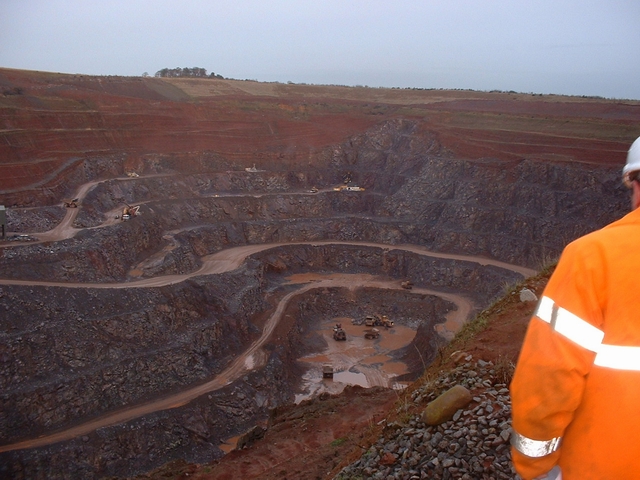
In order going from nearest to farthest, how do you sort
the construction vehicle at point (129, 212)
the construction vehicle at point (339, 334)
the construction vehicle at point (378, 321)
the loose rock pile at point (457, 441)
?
1. the loose rock pile at point (457, 441)
2. the construction vehicle at point (339, 334)
3. the construction vehicle at point (378, 321)
4. the construction vehicle at point (129, 212)

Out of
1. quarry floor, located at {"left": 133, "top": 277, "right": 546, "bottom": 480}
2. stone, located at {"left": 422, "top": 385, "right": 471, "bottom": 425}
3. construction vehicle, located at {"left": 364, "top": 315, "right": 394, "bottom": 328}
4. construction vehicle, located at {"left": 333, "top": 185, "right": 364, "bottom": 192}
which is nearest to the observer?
stone, located at {"left": 422, "top": 385, "right": 471, "bottom": 425}

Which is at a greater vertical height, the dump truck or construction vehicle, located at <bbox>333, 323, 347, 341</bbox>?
the dump truck

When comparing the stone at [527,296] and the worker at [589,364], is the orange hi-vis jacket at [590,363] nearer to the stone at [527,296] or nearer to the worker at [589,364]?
the worker at [589,364]

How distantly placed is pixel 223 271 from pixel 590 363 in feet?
131

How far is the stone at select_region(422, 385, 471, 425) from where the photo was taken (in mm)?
7637

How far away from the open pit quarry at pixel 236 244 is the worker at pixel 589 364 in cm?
1239

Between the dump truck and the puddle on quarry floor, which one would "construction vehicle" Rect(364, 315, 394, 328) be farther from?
the dump truck

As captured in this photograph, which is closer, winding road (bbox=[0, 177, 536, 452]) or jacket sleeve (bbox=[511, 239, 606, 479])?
jacket sleeve (bbox=[511, 239, 606, 479])

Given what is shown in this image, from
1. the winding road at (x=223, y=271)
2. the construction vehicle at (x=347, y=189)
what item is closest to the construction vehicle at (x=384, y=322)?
the winding road at (x=223, y=271)

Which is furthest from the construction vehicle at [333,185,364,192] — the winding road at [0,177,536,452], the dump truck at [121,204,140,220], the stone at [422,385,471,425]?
the stone at [422,385,471,425]

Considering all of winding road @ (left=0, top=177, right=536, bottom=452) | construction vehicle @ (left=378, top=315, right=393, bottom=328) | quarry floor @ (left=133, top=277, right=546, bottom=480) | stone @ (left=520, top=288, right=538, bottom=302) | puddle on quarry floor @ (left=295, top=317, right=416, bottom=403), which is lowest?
puddle on quarry floor @ (left=295, top=317, right=416, bottom=403)

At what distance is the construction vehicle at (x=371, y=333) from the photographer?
133 feet

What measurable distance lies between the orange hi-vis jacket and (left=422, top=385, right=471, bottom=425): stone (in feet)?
16.0

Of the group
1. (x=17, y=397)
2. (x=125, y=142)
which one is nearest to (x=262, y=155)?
(x=125, y=142)
